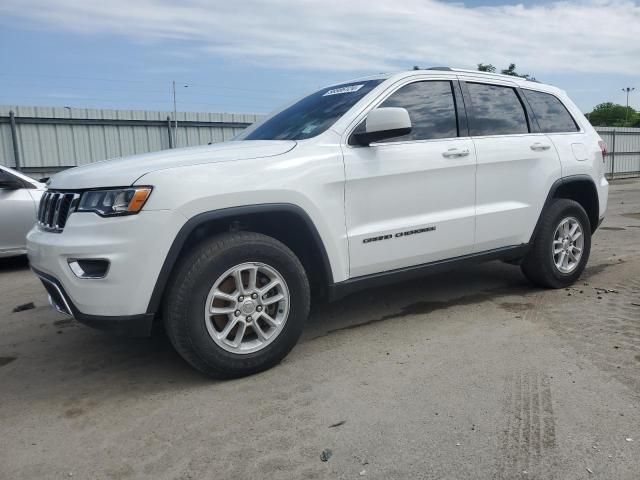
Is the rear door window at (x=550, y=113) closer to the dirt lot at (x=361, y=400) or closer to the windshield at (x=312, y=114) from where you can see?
the dirt lot at (x=361, y=400)

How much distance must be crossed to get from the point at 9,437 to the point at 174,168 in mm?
1616

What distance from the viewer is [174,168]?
316 cm

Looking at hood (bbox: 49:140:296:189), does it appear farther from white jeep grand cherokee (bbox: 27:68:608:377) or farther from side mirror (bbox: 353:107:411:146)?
side mirror (bbox: 353:107:411:146)

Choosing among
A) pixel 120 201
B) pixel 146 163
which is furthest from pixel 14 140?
pixel 120 201

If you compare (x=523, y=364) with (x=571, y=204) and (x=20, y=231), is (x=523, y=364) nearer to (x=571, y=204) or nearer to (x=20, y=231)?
(x=571, y=204)

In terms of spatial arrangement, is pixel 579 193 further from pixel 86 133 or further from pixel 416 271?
pixel 86 133

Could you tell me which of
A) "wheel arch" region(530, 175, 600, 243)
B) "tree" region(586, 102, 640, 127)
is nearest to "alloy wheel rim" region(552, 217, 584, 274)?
"wheel arch" region(530, 175, 600, 243)

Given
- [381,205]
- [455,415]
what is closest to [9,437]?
[455,415]

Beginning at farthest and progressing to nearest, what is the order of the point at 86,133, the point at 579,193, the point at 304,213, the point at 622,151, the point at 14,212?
the point at 622,151 < the point at 86,133 < the point at 14,212 < the point at 579,193 < the point at 304,213

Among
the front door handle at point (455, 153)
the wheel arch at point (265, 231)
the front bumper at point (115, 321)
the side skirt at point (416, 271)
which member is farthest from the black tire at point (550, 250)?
the front bumper at point (115, 321)

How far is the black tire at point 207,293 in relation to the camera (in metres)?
3.14

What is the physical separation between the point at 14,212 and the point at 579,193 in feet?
21.2

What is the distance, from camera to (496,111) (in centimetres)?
468

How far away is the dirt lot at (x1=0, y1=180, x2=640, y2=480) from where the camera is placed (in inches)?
99.4
